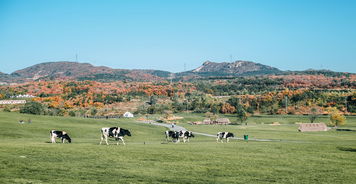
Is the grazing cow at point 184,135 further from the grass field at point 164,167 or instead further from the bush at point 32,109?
the bush at point 32,109

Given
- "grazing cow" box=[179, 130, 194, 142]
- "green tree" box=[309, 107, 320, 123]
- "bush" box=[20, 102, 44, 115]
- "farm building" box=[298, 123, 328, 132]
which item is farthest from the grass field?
"green tree" box=[309, 107, 320, 123]

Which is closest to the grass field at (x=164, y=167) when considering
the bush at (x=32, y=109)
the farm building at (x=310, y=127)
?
the farm building at (x=310, y=127)

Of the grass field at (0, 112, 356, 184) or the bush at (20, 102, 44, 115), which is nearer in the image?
the grass field at (0, 112, 356, 184)

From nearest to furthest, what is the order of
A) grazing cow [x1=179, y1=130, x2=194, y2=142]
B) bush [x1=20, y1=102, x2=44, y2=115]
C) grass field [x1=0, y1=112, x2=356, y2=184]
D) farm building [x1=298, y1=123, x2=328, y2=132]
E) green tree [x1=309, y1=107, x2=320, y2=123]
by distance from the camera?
grass field [x1=0, y1=112, x2=356, y2=184]
grazing cow [x1=179, y1=130, x2=194, y2=142]
farm building [x1=298, y1=123, x2=328, y2=132]
bush [x1=20, y1=102, x2=44, y2=115]
green tree [x1=309, y1=107, x2=320, y2=123]

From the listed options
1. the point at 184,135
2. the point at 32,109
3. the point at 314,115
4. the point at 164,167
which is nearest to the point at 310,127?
the point at 314,115

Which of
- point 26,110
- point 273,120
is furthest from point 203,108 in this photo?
point 26,110

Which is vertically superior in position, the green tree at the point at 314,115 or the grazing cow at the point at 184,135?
the green tree at the point at 314,115

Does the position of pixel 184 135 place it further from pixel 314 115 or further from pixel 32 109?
pixel 314 115

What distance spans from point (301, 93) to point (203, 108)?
46.0 meters

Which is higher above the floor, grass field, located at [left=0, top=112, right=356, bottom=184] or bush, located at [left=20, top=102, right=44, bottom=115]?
bush, located at [left=20, top=102, right=44, bottom=115]

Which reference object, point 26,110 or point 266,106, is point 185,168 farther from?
point 266,106

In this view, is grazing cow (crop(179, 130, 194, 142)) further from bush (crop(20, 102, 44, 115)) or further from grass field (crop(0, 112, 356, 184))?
bush (crop(20, 102, 44, 115))

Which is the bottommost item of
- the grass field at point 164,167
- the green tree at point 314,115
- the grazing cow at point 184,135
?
the grass field at point 164,167

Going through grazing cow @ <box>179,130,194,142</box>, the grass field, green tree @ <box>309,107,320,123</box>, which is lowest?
the grass field
